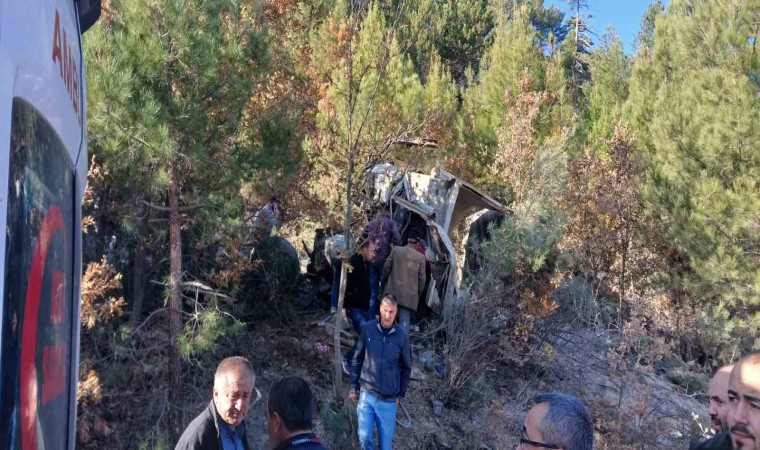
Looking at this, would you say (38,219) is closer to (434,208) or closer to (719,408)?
(719,408)

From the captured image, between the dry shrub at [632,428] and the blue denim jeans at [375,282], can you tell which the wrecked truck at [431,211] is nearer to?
the blue denim jeans at [375,282]

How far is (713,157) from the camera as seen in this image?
10359 mm

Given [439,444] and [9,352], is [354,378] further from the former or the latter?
[9,352]

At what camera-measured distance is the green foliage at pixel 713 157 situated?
10.0 metres

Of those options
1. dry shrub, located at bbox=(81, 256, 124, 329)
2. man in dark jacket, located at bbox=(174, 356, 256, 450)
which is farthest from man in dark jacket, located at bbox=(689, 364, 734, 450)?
dry shrub, located at bbox=(81, 256, 124, 329)

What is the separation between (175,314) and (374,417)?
1910mm

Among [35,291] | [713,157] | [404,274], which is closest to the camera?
[35,291]


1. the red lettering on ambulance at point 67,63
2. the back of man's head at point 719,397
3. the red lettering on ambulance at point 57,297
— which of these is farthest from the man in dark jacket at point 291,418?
the back of man's head at point 719,397

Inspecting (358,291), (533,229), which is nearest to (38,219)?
(358,291)

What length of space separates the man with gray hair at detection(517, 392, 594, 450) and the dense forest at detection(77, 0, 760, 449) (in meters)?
3.58

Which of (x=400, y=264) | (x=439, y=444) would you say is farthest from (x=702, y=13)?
(x=439, y=444)

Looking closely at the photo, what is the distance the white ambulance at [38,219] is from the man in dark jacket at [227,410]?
1.22m

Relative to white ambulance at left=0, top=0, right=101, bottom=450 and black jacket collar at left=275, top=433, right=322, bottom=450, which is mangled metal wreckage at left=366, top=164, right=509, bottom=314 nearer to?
black jacket collar at left=275, top=433, right=322, bottom=450

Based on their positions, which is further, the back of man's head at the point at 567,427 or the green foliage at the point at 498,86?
the green foliage at the point at 498,86
